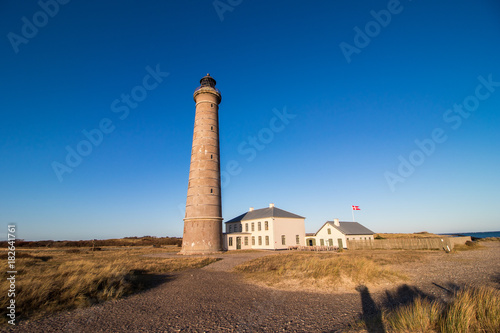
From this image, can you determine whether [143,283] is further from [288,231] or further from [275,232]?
[288,231]

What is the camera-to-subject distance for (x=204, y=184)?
26.0 meters

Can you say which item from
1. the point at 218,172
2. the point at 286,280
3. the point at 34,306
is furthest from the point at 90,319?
the point at 218,172

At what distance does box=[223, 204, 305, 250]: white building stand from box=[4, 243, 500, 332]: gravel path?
78.0 feet

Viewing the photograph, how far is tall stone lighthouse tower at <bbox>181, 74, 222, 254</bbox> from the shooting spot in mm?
25078

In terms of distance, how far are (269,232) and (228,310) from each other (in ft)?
88.8

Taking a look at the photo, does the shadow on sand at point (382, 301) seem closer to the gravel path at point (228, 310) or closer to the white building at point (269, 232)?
the gravel path at point (228, 310)

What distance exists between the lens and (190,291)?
8438mm

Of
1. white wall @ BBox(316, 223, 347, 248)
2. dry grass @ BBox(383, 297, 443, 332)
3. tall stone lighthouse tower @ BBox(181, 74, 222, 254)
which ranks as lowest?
white wall @ BBox(316, 223, 347, 248)

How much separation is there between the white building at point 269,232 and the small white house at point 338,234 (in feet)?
9.83

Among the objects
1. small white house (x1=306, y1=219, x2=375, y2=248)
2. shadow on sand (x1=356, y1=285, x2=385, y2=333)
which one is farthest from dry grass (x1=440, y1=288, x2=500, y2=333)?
small white house (x1=306, y1=219, x2=375, y2=248)

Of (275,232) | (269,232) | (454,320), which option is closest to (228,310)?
(454,320)

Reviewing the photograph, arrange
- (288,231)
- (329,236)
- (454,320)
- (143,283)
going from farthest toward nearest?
1. (329,236)
2. (288,231)
3. (143,283)
4. (454,320)

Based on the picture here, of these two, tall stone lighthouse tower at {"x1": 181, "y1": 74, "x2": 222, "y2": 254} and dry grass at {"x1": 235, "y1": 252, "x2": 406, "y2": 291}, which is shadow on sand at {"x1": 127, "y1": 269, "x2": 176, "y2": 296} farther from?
tall stone lighthouse tower at {"x1": 181, "y1": 74, "x2": 222, "y2": 254}

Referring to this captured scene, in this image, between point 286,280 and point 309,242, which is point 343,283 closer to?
point 286,280
